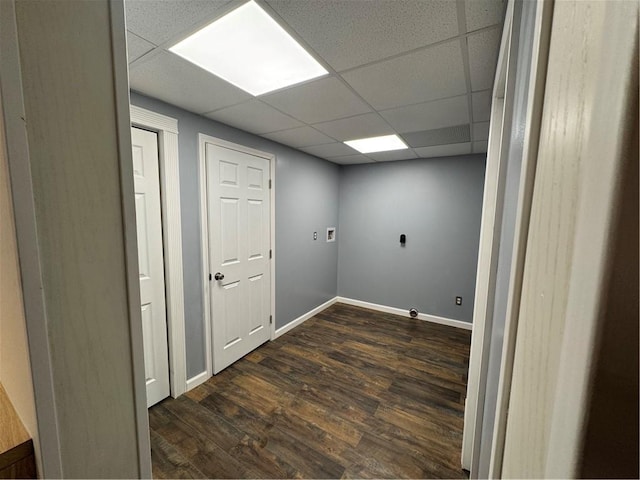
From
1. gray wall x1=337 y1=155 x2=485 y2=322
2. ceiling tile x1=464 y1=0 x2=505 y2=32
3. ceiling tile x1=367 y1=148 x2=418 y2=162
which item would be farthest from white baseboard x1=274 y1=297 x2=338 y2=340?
ceiling tile x1=464 y1=0 x2=505 y2=32

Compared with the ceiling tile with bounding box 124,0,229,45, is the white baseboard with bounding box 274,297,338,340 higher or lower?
lower

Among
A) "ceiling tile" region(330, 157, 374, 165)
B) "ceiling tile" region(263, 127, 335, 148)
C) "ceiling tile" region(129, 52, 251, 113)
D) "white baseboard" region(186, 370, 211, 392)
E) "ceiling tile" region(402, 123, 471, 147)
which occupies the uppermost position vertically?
"ceiling tile" region(402, 123, 471, 147)

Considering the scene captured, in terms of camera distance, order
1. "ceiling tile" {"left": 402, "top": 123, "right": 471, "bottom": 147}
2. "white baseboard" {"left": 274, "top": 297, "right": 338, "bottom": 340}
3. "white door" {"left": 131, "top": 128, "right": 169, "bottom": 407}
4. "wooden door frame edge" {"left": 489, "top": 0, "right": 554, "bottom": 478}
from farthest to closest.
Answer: "white baseboard" {"left": 274, "top": 297, "right": 338, "bottom": 340}
"ceiling tile" {"left": 402, "top": 123, "right": 471, "bottom": 147}
"white door" {"left": 131, "top": 128, "right": 169, "bottom": 407}
"wooden door frame edge" {"left": 489, "top": 0, "right": 554, "bottom": 478}

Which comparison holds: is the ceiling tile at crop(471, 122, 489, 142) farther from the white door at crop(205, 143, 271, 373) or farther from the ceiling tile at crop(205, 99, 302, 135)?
the white door at crop(205, 143, 271, 373)

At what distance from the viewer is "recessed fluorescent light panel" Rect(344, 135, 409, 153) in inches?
107

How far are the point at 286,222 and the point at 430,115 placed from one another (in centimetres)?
187

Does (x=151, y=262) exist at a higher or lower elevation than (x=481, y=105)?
lower

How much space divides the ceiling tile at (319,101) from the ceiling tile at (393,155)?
1.39m

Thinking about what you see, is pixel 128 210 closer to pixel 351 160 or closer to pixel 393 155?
pixel 393 155

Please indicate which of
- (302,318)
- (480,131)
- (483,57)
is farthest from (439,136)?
(302,318)

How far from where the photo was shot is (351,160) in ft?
12.5

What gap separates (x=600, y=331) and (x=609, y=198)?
96 mm

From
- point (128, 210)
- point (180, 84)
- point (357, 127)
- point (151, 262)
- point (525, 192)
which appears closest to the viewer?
point (525, 192)

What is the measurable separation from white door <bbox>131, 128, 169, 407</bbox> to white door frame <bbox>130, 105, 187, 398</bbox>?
1.3 inches
